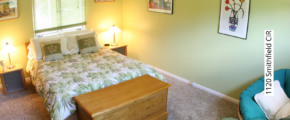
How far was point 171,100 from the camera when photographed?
3.87 meters

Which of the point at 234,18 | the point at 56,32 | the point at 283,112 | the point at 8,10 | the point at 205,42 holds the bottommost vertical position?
the point at 283,112

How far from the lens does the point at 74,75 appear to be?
3.46m

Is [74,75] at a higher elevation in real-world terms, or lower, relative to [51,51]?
lower

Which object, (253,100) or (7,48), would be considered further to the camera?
(7,48)

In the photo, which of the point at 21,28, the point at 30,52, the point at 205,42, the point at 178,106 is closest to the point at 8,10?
the point at 21,28

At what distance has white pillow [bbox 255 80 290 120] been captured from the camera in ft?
9.27

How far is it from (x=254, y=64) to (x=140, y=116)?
1.79 metres

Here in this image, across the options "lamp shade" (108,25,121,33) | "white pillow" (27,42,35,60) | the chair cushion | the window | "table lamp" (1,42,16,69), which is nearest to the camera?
the chair cushion

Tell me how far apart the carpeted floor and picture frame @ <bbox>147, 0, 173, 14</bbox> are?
1.48m

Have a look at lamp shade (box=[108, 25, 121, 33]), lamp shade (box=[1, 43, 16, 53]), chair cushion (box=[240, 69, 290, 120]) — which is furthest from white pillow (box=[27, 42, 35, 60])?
chair cushion (box=[240, 69, 290, 120])

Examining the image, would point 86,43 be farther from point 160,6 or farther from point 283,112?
point 283,112

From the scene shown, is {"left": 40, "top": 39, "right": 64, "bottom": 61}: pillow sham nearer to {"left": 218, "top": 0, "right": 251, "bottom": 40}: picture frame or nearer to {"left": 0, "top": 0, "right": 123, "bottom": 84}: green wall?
{"left": 0, "top": 0, "right": 123, "bottom": 84}: green wall

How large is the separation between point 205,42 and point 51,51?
8.51 feet

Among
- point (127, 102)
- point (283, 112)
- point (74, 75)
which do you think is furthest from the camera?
point (74, 75)
